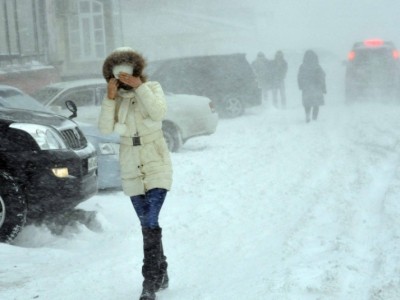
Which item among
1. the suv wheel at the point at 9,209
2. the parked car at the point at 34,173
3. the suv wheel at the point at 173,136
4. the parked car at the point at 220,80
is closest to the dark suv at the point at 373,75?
the parked car at the point at 220,80

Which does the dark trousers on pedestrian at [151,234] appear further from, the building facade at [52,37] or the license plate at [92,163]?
the building facade at [52,37]

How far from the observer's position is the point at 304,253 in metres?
5.91

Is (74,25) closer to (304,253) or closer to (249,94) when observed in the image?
(249,94)

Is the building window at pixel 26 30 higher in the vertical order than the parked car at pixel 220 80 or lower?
higher

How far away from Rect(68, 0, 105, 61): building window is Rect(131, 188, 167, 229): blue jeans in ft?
81.7

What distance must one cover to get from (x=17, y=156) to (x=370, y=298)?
11.3 feet

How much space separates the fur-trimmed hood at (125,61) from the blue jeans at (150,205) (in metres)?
0.80

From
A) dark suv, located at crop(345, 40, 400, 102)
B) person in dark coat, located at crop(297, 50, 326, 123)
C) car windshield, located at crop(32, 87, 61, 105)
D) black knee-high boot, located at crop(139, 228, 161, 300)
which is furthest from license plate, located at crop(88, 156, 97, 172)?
dark suv, located at crop(345, 40, 400, 102)

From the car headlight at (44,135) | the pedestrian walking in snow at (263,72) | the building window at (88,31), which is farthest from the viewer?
the building window at (88,31)

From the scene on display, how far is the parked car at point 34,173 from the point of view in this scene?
6340mm

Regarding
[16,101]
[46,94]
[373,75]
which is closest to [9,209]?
[16,101]

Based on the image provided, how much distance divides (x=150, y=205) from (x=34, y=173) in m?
2.04

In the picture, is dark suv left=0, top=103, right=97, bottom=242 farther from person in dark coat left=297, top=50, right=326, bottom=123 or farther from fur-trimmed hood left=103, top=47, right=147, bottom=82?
person in dark coat left=297, top=50, right=326, bottom=123

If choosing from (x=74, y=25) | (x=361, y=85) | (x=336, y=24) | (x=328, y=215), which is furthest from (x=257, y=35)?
(x=328, y=215)
